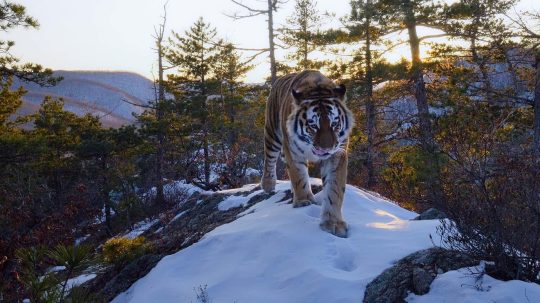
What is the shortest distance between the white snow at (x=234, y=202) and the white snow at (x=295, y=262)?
151cm

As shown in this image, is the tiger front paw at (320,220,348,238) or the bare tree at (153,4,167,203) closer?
the tiger front paw at (320,220,348,238)

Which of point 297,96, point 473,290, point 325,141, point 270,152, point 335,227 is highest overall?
point 297,96

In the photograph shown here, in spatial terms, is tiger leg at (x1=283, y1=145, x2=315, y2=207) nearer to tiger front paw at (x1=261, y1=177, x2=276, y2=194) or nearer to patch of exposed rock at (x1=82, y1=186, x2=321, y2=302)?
patch of exposed rock at (x1=82, y1=186, x2=321, y2=302)

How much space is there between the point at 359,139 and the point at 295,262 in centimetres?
1711

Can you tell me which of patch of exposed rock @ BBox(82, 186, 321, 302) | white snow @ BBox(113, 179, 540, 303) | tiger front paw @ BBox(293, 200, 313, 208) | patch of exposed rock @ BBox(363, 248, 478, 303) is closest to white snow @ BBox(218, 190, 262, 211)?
patch of exposed rock @ BBox(82, 186, 321, 302)

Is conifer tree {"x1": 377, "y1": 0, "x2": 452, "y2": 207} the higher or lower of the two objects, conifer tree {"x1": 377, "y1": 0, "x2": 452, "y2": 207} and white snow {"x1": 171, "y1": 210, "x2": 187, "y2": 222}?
the higher

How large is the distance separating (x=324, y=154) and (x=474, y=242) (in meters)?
1.75

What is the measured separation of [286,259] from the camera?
5004 millimetres

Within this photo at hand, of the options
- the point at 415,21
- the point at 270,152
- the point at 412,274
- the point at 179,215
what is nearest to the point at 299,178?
the point at 270,152

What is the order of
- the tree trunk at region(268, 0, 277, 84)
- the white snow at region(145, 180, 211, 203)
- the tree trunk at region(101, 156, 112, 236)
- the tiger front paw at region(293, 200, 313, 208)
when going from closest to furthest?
the tiger front paw at region(293, 200, 313, 208)
the white snow at region(145, 180, 211, 203)
the tree trunk at region(101, 156, 112, 236)
the tree trunk at region(268, 0, 277, 84)

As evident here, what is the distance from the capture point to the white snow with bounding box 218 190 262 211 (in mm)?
8242

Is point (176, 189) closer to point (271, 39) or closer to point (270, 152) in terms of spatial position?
point (271, 39)

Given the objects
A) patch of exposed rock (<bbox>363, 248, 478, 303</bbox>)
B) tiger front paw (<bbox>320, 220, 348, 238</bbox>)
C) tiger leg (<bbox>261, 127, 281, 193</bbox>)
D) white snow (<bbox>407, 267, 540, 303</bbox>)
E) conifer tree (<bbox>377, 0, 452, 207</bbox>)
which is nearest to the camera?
white snow (<bbox>407, 267, 540, 303</bbox>)

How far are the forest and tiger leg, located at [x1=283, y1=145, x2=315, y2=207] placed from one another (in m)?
1.60
